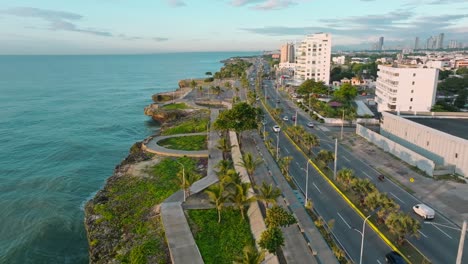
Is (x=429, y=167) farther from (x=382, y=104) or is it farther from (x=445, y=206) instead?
(x=382, y=104)

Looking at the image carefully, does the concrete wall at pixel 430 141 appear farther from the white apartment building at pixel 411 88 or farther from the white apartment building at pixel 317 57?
the white apartment building at pixel 317 57

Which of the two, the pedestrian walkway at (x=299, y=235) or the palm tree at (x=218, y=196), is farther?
the palm tree at (x=218, y=196)

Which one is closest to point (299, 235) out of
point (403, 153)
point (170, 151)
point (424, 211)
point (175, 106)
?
point (424, 211)

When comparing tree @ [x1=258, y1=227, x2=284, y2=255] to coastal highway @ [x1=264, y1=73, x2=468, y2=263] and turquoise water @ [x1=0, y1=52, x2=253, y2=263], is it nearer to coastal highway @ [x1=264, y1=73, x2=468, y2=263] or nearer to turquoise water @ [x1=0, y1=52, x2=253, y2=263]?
coastal highway @ [x1=264, y1=73, x2=468, y2=263]

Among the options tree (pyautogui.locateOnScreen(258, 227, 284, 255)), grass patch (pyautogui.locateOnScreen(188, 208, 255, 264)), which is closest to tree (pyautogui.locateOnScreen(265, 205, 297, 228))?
tree (pyautogui.locateOnScreen(258, 227, 284, 255))

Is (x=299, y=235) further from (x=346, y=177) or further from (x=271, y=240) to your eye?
(x=346, y=177)

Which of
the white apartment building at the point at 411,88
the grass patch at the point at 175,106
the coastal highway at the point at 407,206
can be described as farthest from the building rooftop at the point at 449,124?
the grass patch at the point at 175,106
